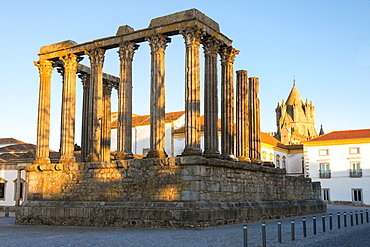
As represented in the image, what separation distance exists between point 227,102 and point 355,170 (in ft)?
104

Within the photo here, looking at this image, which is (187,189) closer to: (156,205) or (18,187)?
(156,205)

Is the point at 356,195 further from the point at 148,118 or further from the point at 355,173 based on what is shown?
the point at 148,118

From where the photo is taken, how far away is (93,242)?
39.5 feet

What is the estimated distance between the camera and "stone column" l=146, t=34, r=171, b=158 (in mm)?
18312

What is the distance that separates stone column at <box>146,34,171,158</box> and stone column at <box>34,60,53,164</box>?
641 centimetres

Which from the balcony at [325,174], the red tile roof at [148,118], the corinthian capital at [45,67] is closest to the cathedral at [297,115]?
the balcony at [325,174]

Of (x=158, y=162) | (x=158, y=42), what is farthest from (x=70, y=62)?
(x=158, y=162)

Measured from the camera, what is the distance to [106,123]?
927 inches

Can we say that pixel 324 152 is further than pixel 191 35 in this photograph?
Yes

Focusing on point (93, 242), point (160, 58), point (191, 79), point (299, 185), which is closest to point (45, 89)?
point (160, 58)

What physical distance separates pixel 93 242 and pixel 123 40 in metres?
10.3

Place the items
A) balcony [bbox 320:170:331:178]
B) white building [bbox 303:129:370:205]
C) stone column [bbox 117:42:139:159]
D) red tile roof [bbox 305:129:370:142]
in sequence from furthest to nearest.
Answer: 1. balcony [bbox 320:170:331:178]
2. red tile roof [bbox 305:129:370:142]
3. white building [bbox 303:129:370:205]
4. stone column [bbox 117:42:139:159]

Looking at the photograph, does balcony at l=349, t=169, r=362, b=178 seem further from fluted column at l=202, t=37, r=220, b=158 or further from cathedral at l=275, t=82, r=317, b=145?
cathedral at l=275, t=82, r=317, b=145

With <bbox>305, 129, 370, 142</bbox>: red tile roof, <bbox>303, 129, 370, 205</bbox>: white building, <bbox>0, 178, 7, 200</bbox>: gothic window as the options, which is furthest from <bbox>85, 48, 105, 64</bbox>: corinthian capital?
<bbox>305, 129, 370, 142</bbox>: red tile roof
